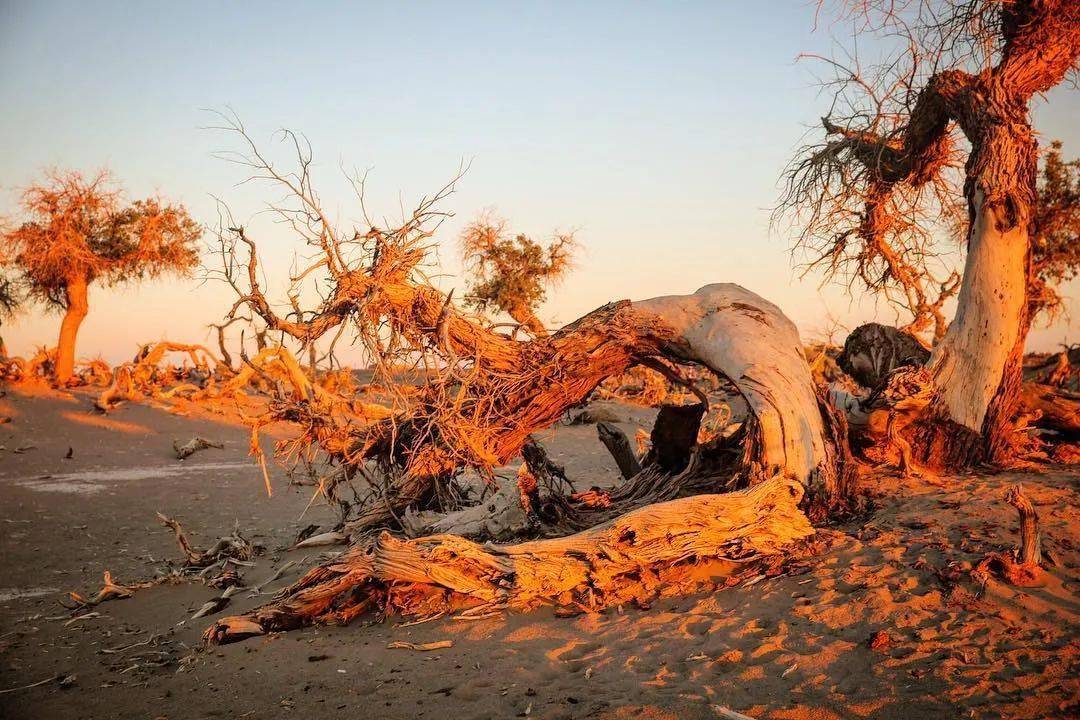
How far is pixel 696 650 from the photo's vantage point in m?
3.94

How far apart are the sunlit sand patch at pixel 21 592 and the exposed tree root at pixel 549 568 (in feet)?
8.96

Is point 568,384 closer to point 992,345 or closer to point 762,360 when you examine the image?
point 762,360

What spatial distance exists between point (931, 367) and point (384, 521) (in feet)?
17.2

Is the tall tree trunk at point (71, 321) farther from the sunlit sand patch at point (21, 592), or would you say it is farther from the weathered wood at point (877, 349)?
the weathered wood at point (877, 349)

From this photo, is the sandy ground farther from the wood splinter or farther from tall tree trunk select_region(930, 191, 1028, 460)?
the wood splinter

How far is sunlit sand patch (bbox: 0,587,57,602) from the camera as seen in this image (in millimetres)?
6211

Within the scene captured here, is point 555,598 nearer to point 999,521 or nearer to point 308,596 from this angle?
point 308,596

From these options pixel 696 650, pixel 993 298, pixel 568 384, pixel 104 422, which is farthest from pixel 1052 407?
pixel 104 422

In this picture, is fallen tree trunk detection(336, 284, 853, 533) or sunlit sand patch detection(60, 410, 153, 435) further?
sunlit sand patch detection(60, 410, 153, 435)

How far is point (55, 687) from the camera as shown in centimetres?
425

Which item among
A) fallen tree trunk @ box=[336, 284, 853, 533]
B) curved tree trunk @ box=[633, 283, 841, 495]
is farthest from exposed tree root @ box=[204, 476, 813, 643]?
fallen tree trunk @ box=[336, 284, 853, 533]

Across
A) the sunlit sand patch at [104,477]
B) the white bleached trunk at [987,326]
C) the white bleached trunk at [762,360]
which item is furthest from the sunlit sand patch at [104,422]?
the white bleached trunk at [987,326]

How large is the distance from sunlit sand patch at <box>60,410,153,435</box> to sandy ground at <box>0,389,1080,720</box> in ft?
29.4

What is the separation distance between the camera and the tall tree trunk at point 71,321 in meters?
18.7
